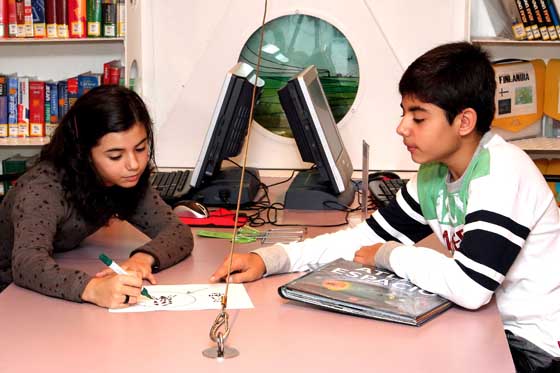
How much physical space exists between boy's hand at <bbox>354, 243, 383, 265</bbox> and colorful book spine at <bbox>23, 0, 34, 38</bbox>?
2.02 metres

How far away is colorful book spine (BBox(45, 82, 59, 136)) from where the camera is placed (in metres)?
3.45

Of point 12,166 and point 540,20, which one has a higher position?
point 540,20

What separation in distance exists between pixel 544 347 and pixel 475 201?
1.06ft

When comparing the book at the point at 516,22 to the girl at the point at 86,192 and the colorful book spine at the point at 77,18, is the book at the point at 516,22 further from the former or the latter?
the girl at the point at 86,192

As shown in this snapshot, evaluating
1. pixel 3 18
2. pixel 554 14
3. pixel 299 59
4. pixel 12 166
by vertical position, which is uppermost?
pixel 554 14

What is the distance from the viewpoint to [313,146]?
2.48 m

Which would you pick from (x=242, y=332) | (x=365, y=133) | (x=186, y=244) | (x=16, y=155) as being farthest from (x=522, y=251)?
(x=16, y=155)

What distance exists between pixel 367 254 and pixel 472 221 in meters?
0.29

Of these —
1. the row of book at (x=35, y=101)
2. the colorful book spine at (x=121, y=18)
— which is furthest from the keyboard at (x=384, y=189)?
the row of book at (x=35, y=101)

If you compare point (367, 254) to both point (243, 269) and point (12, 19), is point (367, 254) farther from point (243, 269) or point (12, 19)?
point (12, 19)

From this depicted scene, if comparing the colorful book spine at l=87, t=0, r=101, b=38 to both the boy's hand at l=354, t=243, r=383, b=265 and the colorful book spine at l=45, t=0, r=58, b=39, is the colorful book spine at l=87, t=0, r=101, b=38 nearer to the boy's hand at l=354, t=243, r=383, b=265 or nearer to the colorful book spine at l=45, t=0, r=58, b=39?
the colorful book spine at l=45, t=0, r=58, b=39

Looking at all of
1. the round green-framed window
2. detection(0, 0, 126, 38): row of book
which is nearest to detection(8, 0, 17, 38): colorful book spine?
detection(0, 0, 126, 38): row of book

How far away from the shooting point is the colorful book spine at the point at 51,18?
331cm

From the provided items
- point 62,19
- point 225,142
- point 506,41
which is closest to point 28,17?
point 62,19
